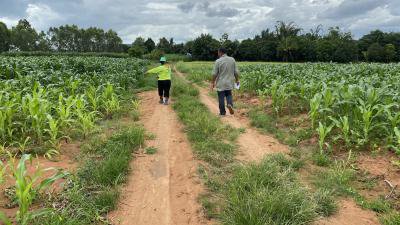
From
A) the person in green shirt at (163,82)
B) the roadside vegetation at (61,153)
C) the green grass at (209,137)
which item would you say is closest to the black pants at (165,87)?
the person in green shirt at (163,82)

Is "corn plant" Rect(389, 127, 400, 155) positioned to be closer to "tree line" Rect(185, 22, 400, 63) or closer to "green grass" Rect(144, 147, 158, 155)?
"green grass" Rect(144, 147, 158, 155)

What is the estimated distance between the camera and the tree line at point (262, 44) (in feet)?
181

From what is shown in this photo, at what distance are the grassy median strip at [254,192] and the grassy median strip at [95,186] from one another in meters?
1.12

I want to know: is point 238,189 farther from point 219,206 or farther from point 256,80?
point 256,80

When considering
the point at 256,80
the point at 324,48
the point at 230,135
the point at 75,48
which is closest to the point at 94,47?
the point at 75,48

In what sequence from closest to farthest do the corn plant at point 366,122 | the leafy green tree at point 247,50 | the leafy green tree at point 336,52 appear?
the corn plant at point 366,122 < the leafy green tree at point 336,52 < the leafy green tree at point 247,50

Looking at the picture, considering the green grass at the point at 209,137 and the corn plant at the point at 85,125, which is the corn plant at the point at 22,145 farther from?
the green grass at the point at 209,137

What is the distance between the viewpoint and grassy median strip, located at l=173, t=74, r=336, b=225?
3.54 m

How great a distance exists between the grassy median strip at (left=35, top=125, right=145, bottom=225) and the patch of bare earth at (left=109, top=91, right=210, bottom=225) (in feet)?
0.51

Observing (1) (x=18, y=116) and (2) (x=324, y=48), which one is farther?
(2) (x=324, y=48)

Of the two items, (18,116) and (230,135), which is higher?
(18,116)

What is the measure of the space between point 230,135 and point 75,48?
94419 millimetres

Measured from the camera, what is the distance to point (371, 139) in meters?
6.41

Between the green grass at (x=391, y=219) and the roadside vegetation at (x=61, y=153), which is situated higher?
the roadside vegetation at (x=61, y=153)
